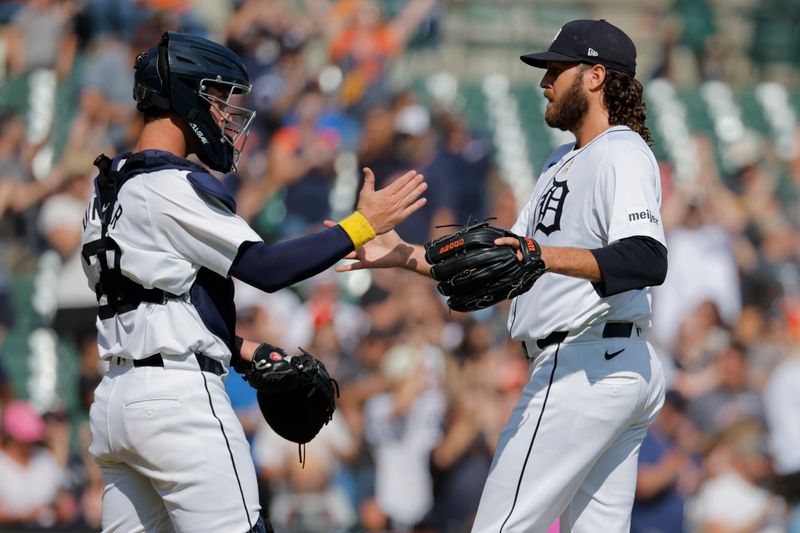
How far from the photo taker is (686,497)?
782cm

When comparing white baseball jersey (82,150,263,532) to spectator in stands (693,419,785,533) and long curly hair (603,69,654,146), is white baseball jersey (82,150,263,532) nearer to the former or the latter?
long curly hair (603,69,654,146)

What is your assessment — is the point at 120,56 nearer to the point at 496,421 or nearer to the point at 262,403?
the point at 496,421

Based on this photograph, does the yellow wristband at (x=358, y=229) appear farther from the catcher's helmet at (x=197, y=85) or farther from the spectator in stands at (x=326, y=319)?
the spectator in stands at (x=326, y=319)

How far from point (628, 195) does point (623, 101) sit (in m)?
0.57

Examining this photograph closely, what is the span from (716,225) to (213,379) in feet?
22.0

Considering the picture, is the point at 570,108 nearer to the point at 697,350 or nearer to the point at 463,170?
the point at 697,350

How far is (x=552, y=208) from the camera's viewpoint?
15.1ft

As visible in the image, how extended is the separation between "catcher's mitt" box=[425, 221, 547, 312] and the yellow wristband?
0.22 metres

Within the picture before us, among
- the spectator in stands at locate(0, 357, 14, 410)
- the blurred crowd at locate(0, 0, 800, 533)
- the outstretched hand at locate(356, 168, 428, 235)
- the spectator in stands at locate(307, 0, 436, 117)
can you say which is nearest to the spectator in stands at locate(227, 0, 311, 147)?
the blurred crowd at locate(0, 0, 800, 533)

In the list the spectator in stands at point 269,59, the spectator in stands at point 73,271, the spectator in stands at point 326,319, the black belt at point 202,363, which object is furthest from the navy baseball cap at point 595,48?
the spectator in stands at point 269,59

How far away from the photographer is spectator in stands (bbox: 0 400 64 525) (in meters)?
8.54

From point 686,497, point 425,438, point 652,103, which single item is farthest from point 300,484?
point 652,103

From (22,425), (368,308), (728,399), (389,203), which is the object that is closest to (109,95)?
(368,308)

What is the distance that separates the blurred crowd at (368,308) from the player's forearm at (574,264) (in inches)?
125
